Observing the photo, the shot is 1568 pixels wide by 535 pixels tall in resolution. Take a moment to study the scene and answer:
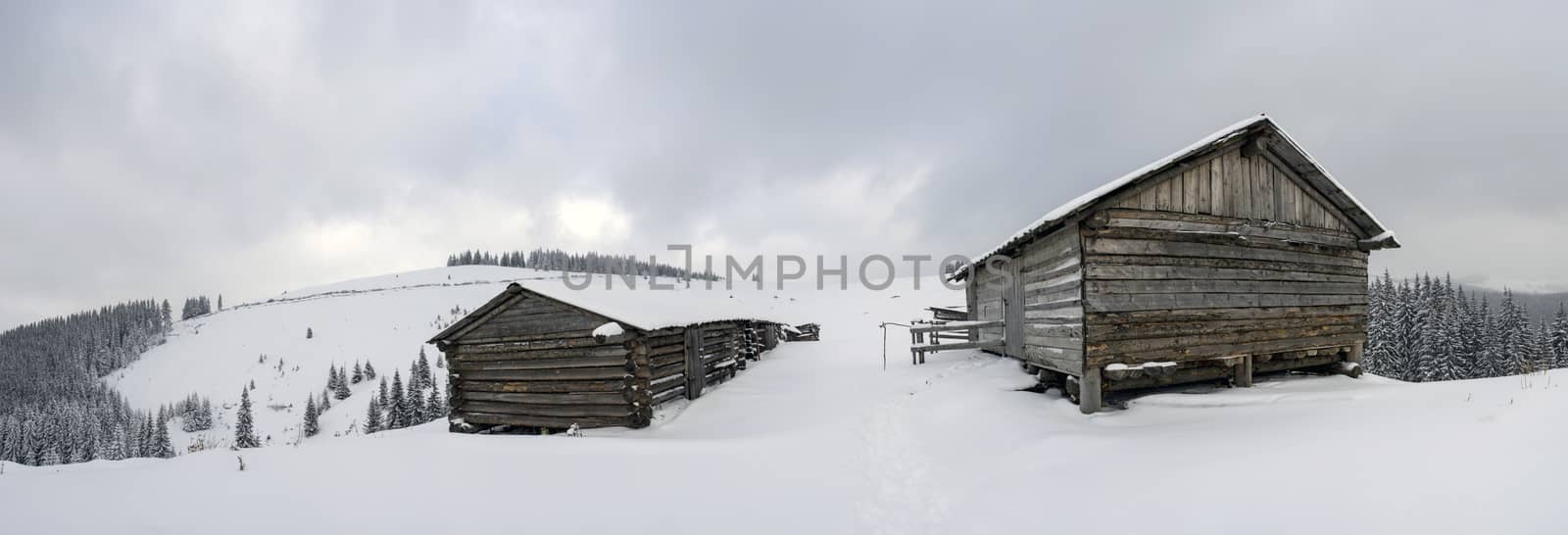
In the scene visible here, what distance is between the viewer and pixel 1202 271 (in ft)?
33.5

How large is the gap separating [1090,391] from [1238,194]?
18.4 feet

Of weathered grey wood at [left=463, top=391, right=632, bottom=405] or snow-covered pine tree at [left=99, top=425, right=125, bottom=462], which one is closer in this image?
weathered grey wood at [left=463, top=391, right=632, bottom=405]

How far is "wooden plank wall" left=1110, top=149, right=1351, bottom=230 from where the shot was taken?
9797 mm

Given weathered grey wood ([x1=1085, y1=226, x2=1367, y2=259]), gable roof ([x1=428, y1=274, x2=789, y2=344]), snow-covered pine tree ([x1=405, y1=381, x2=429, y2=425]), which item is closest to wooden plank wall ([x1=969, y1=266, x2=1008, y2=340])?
weathered grey wood ([x1=1085, y1=226, x2=1367, y2=259])

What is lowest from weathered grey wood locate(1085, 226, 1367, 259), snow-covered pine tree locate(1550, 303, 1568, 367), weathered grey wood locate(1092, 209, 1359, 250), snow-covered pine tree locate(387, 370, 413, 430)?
snow-covered pine tree locate(387, 370, 413, 430)

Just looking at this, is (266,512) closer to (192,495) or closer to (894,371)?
(192,495)

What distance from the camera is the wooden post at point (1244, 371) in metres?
10.5

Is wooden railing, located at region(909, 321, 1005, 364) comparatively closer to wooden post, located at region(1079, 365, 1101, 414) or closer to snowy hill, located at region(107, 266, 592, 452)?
wooden post, located at region(1079, 365, 1101, 414)

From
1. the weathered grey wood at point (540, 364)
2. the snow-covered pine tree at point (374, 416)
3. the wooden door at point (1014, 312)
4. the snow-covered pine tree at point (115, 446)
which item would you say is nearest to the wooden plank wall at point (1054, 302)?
the wooden door at point (1014, 312)

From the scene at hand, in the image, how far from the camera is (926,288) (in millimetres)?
72750

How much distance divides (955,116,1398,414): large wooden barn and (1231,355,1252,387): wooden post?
2cm

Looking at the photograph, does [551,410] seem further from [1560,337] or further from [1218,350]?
[1560,337]

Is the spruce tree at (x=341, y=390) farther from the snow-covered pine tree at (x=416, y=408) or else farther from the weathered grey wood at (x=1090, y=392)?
the weathered grey wood at (x=1090, y=392)

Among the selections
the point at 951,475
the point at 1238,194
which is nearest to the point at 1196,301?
the point at 1238,194
